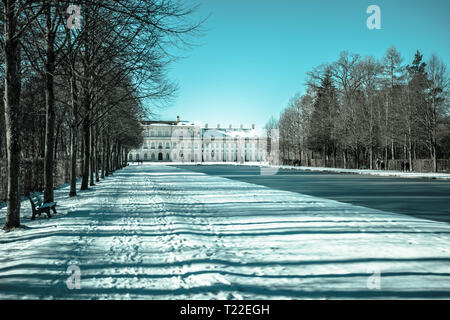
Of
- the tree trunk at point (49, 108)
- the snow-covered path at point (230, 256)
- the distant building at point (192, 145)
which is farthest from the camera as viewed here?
the distant building at point (192, 145)

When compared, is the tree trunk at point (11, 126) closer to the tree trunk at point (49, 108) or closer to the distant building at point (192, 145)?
the tree trunk at point (49, 108)

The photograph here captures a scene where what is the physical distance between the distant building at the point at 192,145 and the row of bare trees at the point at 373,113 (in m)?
65.8

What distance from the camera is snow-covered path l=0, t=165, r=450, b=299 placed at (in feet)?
14.7

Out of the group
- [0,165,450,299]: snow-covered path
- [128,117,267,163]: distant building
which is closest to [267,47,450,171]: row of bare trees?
[0,165,450,299]: snow-covered path

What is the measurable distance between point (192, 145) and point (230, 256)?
12445cm

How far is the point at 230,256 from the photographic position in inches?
236

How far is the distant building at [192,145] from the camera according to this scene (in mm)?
128250

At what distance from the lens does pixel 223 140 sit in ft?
443

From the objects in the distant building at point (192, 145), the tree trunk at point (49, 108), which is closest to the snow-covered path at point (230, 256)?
the tree trunk at point (49, 108)

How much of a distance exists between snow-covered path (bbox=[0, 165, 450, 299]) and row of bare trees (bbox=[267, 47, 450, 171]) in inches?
1248

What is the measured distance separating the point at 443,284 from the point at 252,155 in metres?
133

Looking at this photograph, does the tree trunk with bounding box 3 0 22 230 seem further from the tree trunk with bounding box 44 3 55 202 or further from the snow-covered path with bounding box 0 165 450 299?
the tree trunk with bounding box 44 3 55 202

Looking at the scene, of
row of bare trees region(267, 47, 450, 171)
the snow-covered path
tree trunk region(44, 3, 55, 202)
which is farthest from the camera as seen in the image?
row of bare trees region(267, 47, 450, 171)
